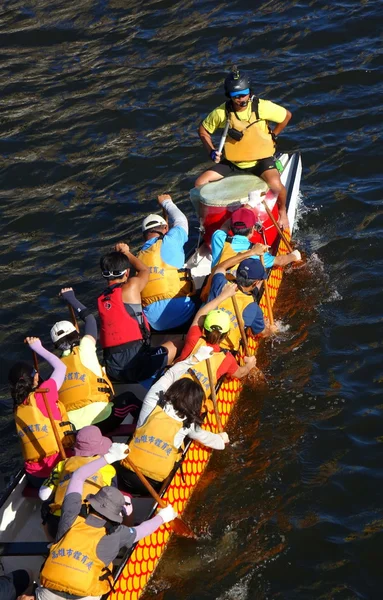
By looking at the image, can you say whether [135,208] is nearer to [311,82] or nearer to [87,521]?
[311,82]

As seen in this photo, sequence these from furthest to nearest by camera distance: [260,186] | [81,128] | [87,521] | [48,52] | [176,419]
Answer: [48,52] < [81,128] < [260,186] < [176,419] < [87,521]

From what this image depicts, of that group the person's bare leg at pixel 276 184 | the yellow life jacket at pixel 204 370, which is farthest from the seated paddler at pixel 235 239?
the yellow life jacket at pixel 204 370

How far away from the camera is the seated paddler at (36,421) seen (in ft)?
31.6

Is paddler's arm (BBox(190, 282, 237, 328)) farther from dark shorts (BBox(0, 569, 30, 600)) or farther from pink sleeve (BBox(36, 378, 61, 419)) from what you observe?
dark shorts (BBox(0, 569, 30, 600))

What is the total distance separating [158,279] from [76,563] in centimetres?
447

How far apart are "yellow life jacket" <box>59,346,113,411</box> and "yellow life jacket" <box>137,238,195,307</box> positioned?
5.57 feet

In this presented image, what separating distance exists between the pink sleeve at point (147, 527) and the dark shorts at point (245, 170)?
6.31 meters

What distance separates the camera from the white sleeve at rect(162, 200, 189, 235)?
12.5 metres

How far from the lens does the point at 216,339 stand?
1026 centimetres

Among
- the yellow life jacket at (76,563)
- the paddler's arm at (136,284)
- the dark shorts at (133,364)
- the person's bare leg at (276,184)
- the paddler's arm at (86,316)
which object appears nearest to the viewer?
the yellow life jacket at (76,563)

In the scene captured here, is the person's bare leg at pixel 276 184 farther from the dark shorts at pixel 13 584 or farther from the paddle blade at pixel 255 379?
the dark shorts at pixel 13 584

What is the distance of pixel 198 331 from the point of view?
1072 centimetres

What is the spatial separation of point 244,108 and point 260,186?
3.92 feet

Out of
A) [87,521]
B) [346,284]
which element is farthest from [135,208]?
[87,521]
